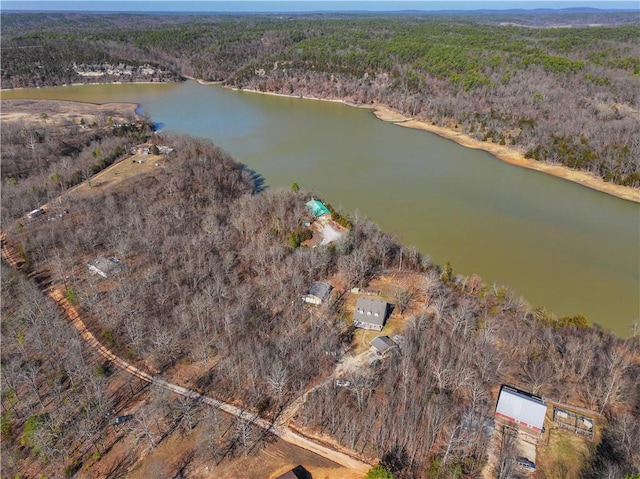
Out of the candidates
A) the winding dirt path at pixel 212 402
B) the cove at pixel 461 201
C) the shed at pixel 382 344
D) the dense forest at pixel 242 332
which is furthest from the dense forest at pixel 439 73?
the winding dirt path at pixel 212 402

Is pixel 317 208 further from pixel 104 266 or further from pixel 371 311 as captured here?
pixel 104 266

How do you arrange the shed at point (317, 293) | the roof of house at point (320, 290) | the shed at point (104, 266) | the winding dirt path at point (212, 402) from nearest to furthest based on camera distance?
the winding dirt path at point (212, 402), the shed at point (317, 293), the roof of house at point (320, 290), the shed at point (104, 266)

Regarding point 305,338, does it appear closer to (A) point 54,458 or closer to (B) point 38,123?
(A) point 54,458

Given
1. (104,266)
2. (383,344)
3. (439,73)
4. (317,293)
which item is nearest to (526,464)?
(383,344)

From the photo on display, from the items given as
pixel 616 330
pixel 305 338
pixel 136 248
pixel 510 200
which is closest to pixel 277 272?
pixel 305 338

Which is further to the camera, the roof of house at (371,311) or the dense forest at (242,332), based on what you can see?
the roof of house at (371,311)

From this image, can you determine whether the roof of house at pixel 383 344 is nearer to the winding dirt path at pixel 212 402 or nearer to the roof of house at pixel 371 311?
the roof of house at pixel 371 311

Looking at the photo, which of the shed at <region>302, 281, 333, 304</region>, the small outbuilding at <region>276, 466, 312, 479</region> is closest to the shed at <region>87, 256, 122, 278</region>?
the shed at <region>302, 281, 333, 304</region>
